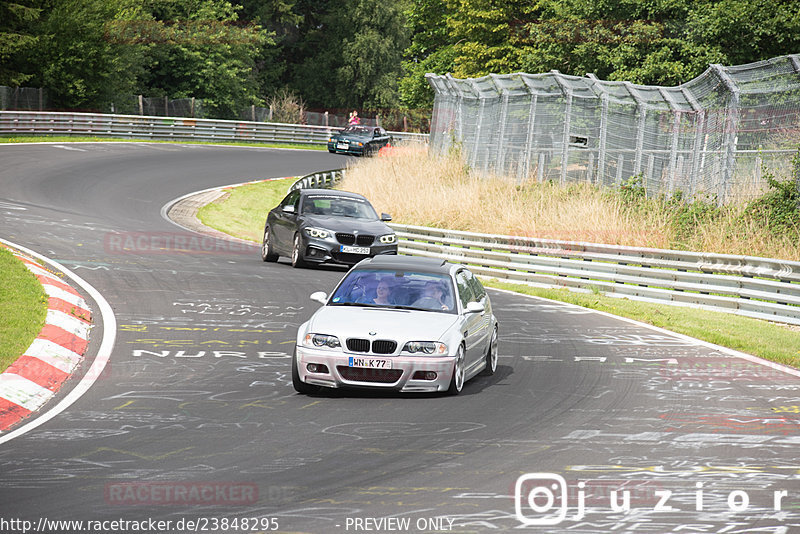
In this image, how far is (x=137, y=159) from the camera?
4256 centimetres

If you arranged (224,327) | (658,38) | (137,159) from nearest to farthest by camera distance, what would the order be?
(224,327) < (658,38) < (137,159)

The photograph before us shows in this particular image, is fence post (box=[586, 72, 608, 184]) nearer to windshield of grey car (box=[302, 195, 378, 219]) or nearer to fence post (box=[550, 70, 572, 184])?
fence post (box=[550, 70, 572, 184])

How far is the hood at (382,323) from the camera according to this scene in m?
10.6

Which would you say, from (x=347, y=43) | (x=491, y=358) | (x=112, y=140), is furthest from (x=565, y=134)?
(x=347, y=43)

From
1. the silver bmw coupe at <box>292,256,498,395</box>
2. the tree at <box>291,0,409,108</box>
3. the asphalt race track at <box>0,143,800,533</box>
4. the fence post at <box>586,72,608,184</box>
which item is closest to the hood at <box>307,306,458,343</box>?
the silver bmw coupe at <box>292,256,498,395</box>

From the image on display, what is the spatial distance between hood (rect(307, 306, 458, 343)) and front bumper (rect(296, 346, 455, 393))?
196mm

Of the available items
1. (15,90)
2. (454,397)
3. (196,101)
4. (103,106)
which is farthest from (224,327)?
(196,101)

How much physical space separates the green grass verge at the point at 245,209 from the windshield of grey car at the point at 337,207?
5.96 meters

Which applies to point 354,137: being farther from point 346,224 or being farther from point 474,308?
point 474,308

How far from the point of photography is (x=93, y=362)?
12062 mm

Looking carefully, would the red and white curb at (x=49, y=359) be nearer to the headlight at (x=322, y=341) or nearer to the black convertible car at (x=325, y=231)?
the headlight at (x=322, y=341)

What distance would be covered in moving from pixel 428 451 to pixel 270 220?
15.5m

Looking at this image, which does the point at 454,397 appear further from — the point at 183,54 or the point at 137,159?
the point at 183,54

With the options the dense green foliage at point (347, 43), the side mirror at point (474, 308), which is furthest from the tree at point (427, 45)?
the side mirror at point (474, 308)
